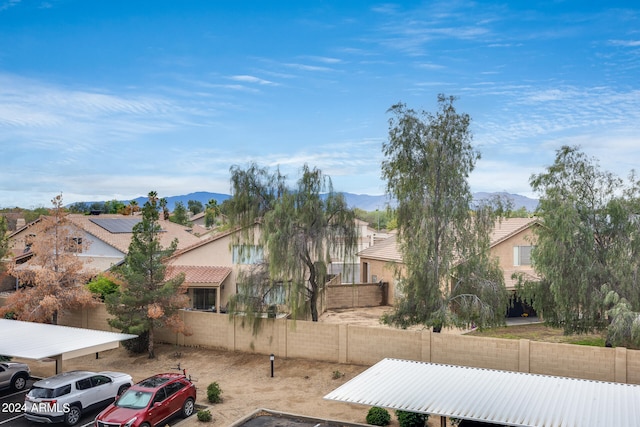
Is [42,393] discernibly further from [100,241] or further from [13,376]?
[100,241]

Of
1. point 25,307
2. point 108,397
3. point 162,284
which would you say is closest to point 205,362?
point 162,284

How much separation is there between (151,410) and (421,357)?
1119 cm

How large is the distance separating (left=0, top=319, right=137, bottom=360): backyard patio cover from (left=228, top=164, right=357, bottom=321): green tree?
263 inches

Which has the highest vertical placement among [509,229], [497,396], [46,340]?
[509,229]

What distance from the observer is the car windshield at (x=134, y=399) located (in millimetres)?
17219

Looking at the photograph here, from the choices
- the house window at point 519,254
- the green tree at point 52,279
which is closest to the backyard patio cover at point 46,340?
the green tree at point 52,279

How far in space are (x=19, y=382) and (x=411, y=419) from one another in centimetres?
1590

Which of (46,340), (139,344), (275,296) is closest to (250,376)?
(275,296)

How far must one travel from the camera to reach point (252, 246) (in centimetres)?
2769

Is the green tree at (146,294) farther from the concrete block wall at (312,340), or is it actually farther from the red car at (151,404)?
the red car at (151,404)

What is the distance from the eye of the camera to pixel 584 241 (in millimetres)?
23922

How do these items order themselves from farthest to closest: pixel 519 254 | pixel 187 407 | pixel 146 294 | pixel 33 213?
pixel 33 213 → pixel 519 254 → pixel 146 294 → pixel 187 407

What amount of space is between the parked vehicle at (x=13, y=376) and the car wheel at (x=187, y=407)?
27.1ft

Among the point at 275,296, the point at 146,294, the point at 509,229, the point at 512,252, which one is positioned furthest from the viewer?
the point at 509,229
